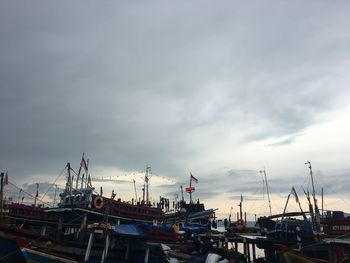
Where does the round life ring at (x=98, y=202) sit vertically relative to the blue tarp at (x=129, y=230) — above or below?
above

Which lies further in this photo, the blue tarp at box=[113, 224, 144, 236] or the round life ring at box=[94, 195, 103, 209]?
the round life ring at box=[94, 195, 103, 209]

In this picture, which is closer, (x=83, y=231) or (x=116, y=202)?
(x=83, y=231)

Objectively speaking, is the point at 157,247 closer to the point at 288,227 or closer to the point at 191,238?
the point at 191,238

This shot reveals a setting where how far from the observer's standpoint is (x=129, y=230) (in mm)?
37500

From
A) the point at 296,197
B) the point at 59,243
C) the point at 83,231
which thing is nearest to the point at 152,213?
the point at 83,231

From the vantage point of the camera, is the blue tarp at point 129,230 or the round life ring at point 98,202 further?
the round life ring at point 98,202

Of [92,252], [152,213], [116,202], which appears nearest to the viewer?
[92,252]

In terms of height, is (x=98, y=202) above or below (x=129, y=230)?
above

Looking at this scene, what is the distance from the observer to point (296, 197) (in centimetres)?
5219

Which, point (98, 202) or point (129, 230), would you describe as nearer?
point (129, 230)

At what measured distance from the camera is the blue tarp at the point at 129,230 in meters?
36.3

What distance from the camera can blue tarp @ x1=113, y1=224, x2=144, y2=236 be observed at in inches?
1428

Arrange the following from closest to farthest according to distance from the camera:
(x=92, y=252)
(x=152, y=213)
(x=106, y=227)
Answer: (x=106, y=227)
(x=92, y=252)
(x=152, y=213)

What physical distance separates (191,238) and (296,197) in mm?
16381
